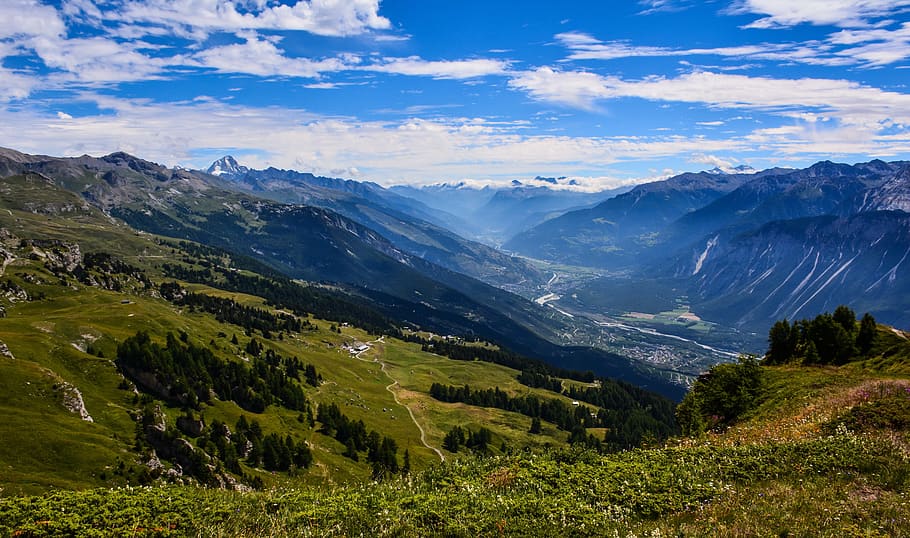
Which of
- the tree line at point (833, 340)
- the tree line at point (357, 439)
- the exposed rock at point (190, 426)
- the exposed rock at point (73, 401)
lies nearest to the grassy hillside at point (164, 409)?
the exposed rock at point (73, 401)

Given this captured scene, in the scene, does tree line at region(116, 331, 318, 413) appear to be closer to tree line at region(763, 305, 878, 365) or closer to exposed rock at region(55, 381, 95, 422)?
exposed rock at region(55, 381, 95, 422)

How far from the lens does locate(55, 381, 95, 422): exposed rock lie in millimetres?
77375

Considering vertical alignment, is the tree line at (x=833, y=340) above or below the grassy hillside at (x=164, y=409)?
above

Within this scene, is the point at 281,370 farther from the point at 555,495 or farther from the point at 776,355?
the point at 555,495

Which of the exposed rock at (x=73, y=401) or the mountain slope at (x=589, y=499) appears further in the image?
the exposed rock at (x=73, y=401)

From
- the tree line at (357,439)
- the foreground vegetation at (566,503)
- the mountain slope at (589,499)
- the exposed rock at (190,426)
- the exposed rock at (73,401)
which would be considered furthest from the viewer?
the tree line at (357,439)

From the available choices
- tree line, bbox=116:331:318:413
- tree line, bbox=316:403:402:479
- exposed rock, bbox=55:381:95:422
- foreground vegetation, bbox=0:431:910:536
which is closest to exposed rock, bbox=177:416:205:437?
tree line, bbox=116:331:318:413

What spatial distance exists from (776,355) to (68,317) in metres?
161

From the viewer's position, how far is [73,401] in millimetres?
78562

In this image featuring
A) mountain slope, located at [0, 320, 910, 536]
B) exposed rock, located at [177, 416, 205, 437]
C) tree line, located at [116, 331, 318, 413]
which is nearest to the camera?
mountain slope, located at [0, 320, 910, 536]

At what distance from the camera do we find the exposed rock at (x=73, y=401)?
7738 cm

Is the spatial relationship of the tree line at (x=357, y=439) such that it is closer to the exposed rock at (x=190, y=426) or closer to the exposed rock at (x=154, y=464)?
the exposed rock at (x=190, y=426)

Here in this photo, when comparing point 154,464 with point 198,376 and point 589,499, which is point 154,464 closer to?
point 198,376

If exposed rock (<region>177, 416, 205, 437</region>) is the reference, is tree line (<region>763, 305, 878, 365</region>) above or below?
above
